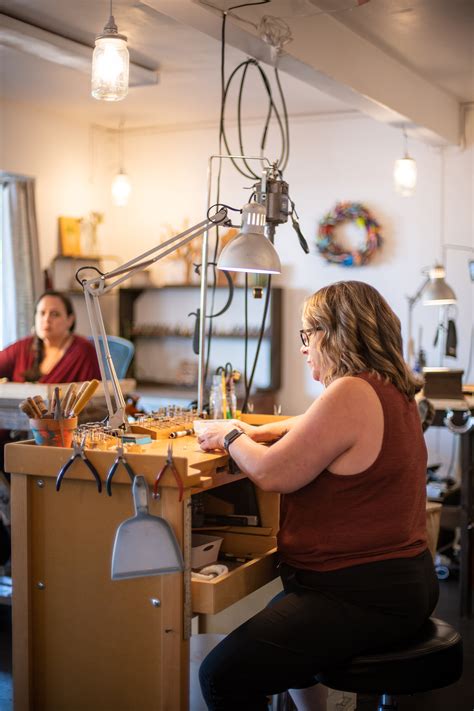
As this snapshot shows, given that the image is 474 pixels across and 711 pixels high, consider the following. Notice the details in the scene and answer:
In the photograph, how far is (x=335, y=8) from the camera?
370cm

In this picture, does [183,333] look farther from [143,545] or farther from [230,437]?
[143,545]

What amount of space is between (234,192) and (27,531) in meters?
4.76

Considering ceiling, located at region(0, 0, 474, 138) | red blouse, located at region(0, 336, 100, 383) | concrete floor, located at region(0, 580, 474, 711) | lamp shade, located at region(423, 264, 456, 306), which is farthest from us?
lamp shade, located at region(423, 264, 456, 306)

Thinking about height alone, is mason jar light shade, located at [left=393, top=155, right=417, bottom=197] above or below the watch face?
above

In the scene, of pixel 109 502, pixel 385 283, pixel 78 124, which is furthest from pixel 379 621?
pixel 78 124

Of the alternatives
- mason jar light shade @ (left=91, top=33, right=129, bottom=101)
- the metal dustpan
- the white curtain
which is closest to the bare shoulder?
the metal dustpan

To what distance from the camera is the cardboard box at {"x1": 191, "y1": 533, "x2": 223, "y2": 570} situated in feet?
7.18

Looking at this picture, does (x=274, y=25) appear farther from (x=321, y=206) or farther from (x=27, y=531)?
(x=321, y=206)

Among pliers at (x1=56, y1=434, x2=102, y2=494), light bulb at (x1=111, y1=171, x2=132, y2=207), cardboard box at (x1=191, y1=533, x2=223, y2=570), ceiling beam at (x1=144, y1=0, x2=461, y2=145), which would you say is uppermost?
ceiling beam at (x1=144, y1=0, x2=461, y2=145)

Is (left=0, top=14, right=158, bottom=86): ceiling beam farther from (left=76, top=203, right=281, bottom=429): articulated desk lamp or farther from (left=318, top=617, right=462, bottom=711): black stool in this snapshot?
(left=318, top=617, right=462, bottom=711): black stool

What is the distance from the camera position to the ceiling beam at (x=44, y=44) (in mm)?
4242

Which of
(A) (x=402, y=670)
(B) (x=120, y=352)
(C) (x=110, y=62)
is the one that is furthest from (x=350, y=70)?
(A) (x=402, y=670)

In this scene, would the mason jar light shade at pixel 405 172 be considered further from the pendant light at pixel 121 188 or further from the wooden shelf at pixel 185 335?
the pendant light at pixel 121 188

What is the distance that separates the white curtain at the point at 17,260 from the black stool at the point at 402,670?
4.59 m
